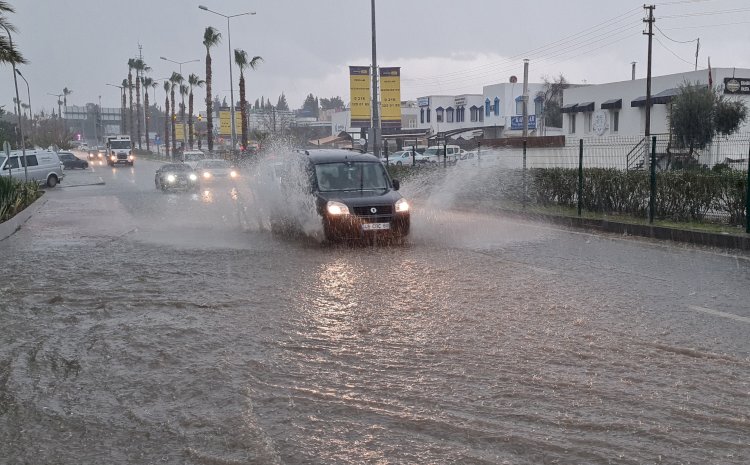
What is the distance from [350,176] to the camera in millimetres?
14602

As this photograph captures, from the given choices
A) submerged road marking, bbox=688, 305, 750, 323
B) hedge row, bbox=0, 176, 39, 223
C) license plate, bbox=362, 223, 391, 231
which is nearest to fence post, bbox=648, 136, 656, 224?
license plate, bbox=362, 223, 391, 231

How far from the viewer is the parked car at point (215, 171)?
38.2m

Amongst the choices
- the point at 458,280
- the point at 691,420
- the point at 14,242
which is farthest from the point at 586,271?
the point at 14,242

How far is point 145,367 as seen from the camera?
6133mm

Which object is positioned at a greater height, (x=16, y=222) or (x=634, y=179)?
(x=634, y=179)

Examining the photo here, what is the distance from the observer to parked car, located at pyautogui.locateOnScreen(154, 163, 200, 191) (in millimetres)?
31781

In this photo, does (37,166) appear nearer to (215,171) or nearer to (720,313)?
(215,171)

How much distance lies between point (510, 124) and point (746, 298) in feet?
237

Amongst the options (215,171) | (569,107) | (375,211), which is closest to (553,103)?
(569,107)

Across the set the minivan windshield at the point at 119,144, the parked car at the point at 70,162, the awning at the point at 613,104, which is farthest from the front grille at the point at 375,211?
the minivan windshield at the point at 119,144

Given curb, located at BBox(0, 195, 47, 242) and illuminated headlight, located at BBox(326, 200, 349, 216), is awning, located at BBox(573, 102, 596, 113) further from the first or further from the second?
illuminated headlight, located at BBox(326, 200, 349, 216)

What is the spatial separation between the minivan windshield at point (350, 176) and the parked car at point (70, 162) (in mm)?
56600

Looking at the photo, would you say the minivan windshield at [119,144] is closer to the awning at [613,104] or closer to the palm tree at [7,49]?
the awning at [613,104]

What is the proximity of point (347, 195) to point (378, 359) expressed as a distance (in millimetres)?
7860
